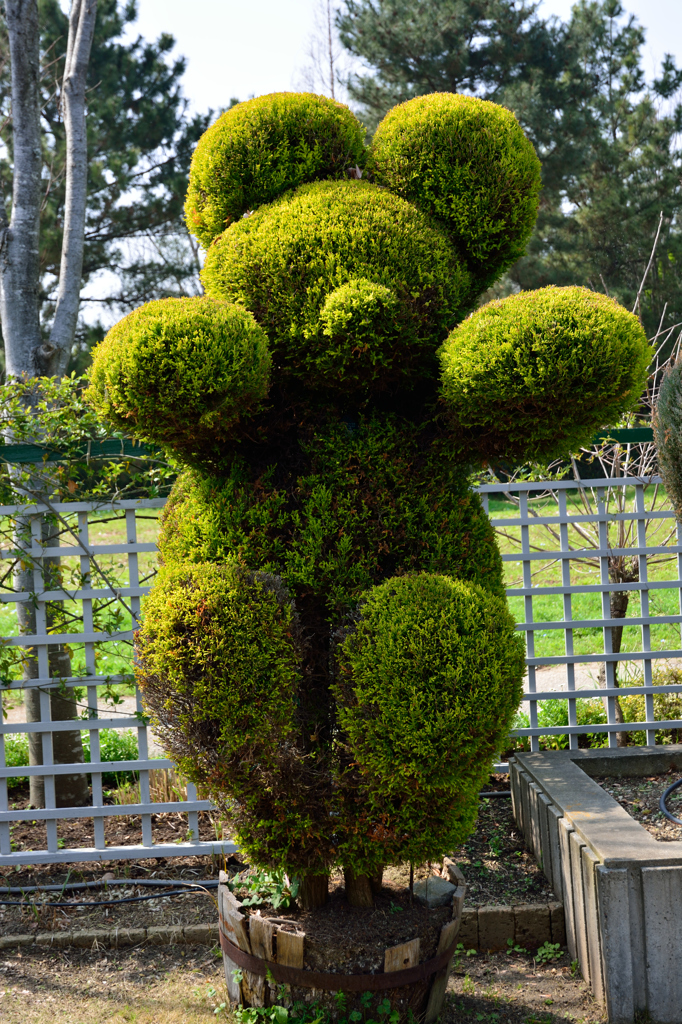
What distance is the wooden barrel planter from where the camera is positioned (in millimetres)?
2086

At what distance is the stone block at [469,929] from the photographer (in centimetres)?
274

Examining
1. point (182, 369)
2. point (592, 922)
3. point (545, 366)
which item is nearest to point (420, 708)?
point (545, 366)

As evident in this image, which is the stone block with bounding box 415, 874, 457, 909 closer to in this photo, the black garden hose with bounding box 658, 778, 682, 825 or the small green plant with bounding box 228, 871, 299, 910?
the small green plant with bounding box 228, 871, 299, 910

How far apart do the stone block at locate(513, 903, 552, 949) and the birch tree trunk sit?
223 cm

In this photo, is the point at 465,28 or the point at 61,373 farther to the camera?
the point at 465,28

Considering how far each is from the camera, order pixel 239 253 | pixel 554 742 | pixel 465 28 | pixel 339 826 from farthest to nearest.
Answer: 1. pixel 465 28
2. pixel 554 742
3. pixel 239 253
4. pixel 339 826

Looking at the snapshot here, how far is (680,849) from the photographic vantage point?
7.89ft

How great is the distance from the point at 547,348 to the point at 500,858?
2.12 meters

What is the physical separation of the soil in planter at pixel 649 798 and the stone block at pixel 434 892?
0.91m

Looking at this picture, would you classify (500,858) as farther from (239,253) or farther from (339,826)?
(239,253)

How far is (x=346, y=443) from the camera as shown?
230 centimetres

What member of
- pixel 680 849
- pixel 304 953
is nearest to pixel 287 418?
pixel 304 953

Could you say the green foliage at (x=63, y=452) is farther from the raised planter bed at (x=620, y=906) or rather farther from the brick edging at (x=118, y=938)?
the raised planter bed at (x=620, y=906)

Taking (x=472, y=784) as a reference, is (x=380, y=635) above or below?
above
